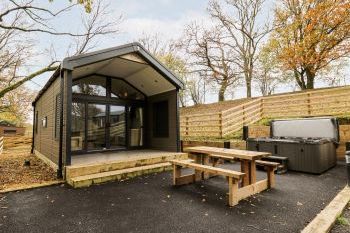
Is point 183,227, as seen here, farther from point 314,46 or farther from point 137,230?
point 314,46

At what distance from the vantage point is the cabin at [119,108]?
7.07 metres

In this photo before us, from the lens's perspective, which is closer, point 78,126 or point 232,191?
point 232,191

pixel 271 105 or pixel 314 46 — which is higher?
pixel 314 46

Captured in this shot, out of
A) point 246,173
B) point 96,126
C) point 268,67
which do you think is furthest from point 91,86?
point 268,67

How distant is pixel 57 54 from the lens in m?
16.6

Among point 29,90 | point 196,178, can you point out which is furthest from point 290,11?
point 29,90

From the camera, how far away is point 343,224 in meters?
2.81

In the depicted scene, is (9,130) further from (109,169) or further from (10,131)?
(109,169)

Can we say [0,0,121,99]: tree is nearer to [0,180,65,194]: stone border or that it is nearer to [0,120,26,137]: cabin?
[0,180,65,194]: stone border

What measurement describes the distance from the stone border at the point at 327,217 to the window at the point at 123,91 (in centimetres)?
773

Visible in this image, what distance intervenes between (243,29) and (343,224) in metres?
20.0

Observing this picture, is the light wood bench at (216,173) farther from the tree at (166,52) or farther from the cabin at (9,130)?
the cabin at (9,130)

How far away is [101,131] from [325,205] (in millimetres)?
7260

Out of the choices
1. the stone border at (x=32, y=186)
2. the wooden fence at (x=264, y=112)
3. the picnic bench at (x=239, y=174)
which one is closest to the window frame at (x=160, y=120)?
the wooden fence at (x=264, y=112)
